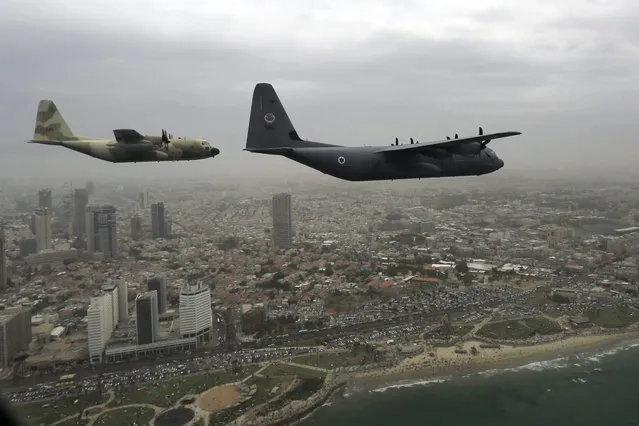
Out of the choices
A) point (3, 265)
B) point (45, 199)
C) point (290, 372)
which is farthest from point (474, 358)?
point (45, 199)

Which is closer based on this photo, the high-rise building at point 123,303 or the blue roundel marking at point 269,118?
the blue roundel marking at point 269,118

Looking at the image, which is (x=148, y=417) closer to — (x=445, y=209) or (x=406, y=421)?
(x=406, y=421)

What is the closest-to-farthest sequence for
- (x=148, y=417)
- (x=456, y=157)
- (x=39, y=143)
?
(x=39, y=143) < (x=456, y=157) < (x=148, y=417)

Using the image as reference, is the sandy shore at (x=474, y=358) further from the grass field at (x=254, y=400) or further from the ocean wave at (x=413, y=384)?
the grass field at (x=254, y=400)

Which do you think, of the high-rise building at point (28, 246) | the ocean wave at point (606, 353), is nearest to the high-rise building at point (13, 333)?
the high-rise building at point (28, 246)

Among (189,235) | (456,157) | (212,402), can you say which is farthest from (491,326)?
(189,235)

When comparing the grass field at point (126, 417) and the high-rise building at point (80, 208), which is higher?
the high-rise building at point (80, 208)
